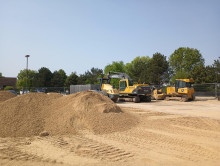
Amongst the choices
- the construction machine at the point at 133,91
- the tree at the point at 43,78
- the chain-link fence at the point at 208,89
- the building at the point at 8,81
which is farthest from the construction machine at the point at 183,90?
the building at the point at 8,81

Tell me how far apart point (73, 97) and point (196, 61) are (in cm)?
4821

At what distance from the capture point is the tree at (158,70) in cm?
4481

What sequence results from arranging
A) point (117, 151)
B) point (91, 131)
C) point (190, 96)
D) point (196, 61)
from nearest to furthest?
point (117, 151), point (91, 131), point (190, 96), point (196, 61)

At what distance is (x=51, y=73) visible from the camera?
2482 inches

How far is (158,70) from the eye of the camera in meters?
46.0

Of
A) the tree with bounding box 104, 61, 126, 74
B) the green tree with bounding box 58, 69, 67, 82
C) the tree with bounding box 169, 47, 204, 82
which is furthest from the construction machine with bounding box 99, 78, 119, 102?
the green tree with bounding box 58, 69, 67, 82

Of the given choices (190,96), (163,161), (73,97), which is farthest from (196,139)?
(190,96)

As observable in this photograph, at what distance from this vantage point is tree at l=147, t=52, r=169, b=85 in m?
44.8

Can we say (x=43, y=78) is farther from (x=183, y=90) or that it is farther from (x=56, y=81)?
(x=183, y=90)

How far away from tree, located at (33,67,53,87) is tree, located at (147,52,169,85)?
32959mm

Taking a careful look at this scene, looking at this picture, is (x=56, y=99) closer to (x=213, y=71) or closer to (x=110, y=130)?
(x=110, y=130)

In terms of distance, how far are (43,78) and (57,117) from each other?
55634mm

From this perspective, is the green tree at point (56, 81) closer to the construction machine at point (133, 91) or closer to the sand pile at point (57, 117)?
the construction machine at point (133, 91)

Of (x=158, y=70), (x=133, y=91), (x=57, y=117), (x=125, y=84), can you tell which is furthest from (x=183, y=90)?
(x=158, y=70)
